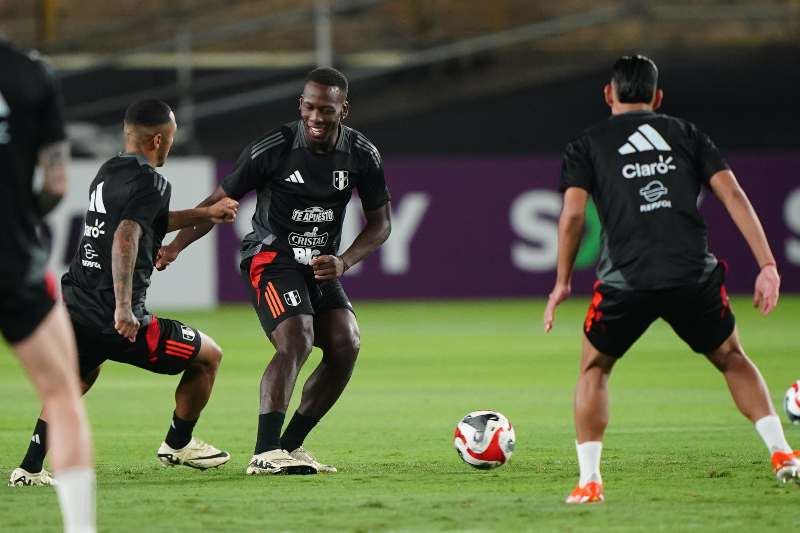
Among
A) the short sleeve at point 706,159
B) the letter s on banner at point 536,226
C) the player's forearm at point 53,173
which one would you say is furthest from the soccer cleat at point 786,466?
the letter s on banner at point 536,226

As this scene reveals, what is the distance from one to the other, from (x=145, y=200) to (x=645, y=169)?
8.20 feet

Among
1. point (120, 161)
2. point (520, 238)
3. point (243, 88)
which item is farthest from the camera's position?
point (243, 88)

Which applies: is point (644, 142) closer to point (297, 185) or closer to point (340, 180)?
point (340, 180)

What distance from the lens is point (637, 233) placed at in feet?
23.2

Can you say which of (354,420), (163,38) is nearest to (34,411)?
(354,420)

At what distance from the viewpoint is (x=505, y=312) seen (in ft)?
69.4

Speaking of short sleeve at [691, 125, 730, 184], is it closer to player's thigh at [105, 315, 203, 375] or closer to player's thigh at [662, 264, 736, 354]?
player's thigh at [662, 264, 736, 354]

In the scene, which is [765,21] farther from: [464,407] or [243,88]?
[464,407]

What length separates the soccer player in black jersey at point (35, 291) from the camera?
5.35m

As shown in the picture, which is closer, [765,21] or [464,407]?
[464,407]

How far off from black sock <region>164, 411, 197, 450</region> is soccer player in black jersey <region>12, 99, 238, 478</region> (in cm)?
36

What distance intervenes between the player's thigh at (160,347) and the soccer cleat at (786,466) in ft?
9.91

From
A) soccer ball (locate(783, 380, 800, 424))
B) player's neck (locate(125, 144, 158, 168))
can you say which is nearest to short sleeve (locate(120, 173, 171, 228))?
player's neck (locate(125, 144, 158, 168))

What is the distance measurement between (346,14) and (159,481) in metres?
17.7
